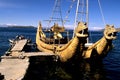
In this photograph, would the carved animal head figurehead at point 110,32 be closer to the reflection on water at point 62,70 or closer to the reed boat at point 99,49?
the reed boat at point 99,49

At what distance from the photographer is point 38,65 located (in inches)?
1321

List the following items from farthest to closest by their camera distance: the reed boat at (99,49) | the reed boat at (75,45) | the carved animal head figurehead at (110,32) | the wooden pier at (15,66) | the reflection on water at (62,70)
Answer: the reed boat at (99,49)
the carved animal head figurehead at (110,32)
the reflection on water at (62,70)
the reed boat at (75,45)
the wooden pier at (15,66)

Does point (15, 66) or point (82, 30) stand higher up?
point (82, 30)

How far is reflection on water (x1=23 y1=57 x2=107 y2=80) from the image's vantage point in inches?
1112

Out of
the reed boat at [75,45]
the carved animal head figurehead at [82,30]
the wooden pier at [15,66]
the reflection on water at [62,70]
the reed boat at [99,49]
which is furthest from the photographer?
the reed boat at [99,49]

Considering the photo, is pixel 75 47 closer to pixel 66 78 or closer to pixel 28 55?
pixel 66 78

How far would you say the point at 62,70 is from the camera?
31.0 metres

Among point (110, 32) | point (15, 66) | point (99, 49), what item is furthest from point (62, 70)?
point (15, 66)

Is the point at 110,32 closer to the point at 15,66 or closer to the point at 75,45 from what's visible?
the point at 75,45

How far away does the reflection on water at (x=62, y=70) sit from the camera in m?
28.2

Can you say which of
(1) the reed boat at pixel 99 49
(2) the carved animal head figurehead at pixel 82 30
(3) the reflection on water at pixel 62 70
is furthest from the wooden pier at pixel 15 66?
(2) the carved animal head figurehead at pixel 82 30

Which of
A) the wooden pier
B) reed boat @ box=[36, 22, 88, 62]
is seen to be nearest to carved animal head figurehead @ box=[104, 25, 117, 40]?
reed boat @ box=[36, 22, 88, 62]

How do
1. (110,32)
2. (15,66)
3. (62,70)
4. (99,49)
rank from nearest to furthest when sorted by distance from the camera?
(15,66), (110,32), (62,70), (99,49)

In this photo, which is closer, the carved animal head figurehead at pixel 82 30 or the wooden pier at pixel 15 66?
the wooden pier at pixel 15 66
